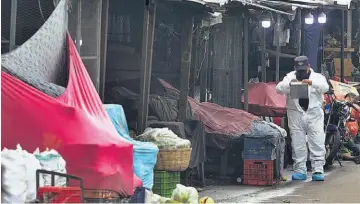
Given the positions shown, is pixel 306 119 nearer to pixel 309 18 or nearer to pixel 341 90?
pixel 309 18

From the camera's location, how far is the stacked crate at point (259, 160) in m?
11.2

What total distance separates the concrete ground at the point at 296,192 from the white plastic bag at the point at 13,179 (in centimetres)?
445

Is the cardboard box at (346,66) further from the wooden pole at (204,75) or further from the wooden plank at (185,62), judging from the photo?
the wooden plank at (185,62)

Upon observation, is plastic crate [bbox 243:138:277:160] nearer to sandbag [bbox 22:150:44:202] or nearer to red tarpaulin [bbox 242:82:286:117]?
red tarpaulin [bbox 242:82:286:117]

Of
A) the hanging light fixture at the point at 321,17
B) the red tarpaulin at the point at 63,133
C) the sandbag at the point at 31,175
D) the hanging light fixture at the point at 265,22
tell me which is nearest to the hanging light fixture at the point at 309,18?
the hanging light fixture at the point at 321,17

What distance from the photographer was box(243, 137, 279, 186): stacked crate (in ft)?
36.7

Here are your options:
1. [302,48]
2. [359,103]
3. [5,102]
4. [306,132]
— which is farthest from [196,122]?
[359,103]

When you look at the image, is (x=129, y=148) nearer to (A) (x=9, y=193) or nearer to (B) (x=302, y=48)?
(A) (x=9, y=193)

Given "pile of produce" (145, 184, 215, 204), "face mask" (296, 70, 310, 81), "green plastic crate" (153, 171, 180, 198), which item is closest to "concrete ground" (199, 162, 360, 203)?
"green plastic crate" (153, 171, 180, 198)

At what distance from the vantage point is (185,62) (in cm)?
1105

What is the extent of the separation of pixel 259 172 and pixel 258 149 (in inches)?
16.2

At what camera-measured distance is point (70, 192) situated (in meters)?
5.53

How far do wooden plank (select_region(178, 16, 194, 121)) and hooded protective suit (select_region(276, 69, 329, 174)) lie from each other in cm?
201

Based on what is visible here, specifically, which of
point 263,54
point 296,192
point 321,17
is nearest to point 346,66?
point 321,17
